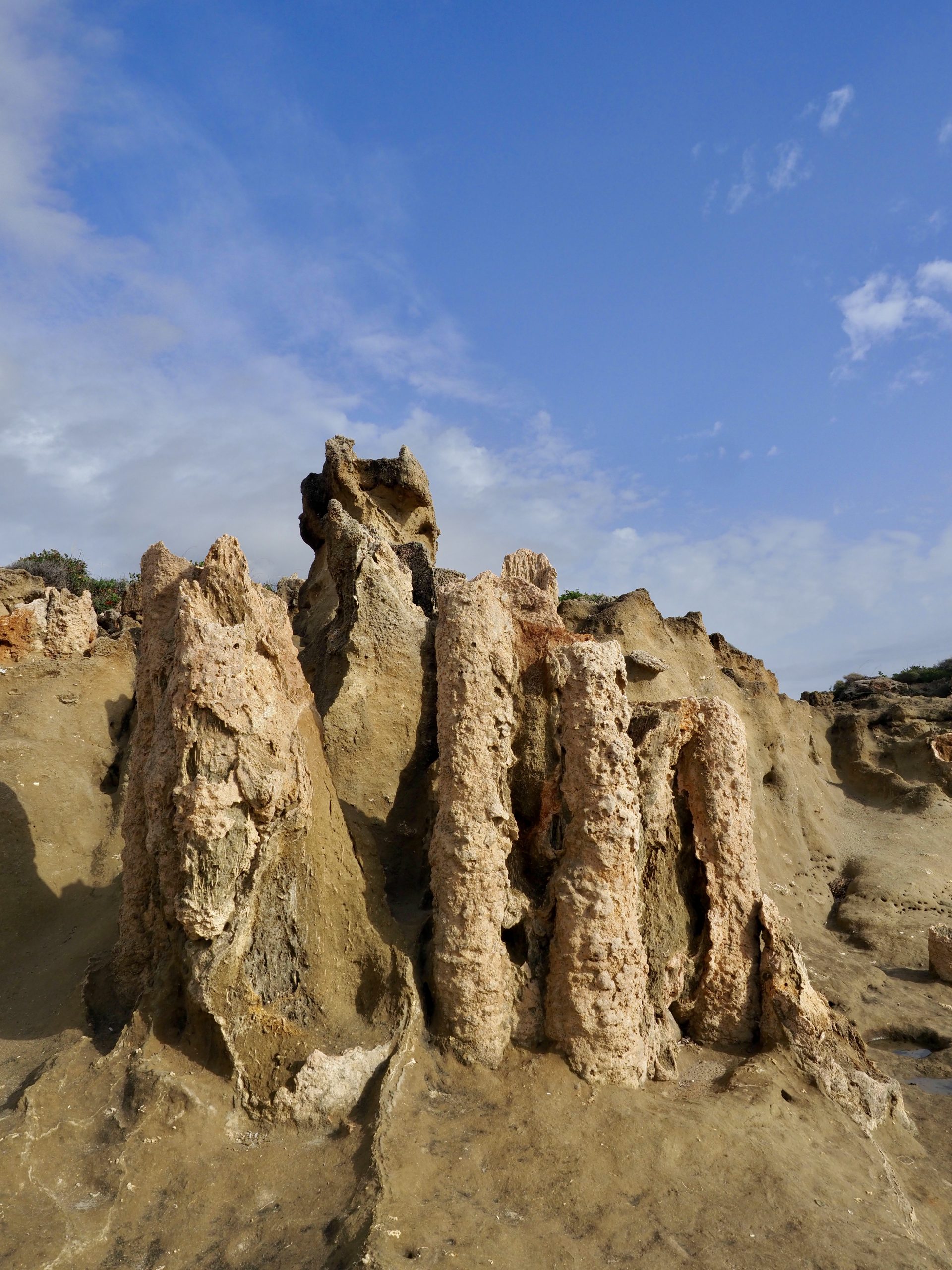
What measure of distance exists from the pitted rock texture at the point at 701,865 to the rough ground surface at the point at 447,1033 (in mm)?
21

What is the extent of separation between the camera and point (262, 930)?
15.4ft

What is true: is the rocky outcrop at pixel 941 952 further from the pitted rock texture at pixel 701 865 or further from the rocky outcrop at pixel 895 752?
the rocky outcrop at pixel 895 752

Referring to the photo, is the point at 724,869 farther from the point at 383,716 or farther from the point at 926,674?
the point at 926,674

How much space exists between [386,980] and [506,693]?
1975 mm

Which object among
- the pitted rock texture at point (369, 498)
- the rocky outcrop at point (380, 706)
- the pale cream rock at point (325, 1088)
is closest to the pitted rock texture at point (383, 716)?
the rocky outcrop at point (380, 706)

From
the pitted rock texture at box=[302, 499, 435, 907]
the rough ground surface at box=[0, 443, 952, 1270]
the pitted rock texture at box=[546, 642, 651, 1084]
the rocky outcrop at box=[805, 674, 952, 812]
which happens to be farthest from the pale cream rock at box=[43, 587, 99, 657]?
the rocky outcrop at box=[805, 674, 952, 812]

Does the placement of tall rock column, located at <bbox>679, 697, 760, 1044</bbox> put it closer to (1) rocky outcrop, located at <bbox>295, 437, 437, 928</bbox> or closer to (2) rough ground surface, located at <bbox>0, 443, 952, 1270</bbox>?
(2) rough ground surface, located at <bbox>0, 443, 952, 1270</bbox>

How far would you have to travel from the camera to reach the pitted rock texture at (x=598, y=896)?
4680 mm

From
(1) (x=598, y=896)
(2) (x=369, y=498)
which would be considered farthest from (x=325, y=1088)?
(2) (x=369, y=498)

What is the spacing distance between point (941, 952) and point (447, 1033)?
296 inches

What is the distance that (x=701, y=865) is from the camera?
5762mm

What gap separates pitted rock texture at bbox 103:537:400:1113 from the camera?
4.31 meters

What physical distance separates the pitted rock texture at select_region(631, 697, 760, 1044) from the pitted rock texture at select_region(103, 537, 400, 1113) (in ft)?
6.86

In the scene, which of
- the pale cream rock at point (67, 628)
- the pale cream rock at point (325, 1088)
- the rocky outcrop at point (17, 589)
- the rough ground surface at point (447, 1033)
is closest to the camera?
the rough ground surface at point (447, 1033)
